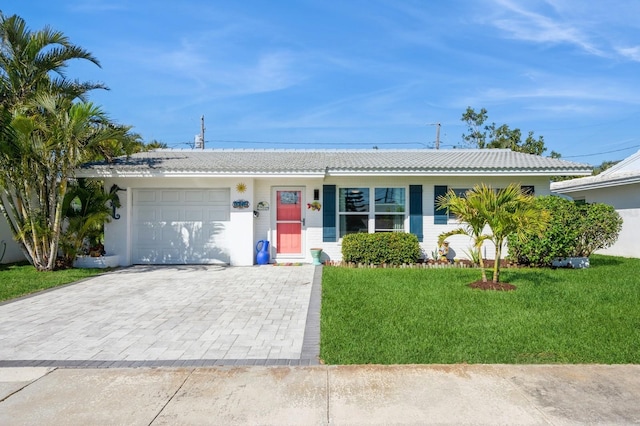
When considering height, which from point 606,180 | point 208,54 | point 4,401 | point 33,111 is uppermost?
point 208,54

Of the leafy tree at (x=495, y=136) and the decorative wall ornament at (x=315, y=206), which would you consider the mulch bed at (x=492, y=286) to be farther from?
the leafy tree at (x=495, y=136)

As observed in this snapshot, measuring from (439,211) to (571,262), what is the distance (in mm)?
3743

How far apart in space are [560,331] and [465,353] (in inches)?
66.4

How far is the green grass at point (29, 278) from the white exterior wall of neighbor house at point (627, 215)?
648 inches

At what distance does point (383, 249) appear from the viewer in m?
11.7

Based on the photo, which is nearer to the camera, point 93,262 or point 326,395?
point 326,395

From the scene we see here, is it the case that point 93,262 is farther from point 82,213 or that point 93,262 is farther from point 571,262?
point 571,262

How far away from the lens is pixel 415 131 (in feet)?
104

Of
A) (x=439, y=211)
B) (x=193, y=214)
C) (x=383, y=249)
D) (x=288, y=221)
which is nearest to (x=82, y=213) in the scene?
(x=193, y=214)

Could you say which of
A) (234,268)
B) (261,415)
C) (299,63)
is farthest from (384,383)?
(299,63)

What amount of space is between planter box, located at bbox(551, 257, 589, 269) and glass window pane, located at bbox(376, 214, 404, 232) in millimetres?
4239

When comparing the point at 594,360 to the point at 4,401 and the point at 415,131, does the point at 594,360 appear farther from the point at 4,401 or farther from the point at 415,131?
the point at 415,131

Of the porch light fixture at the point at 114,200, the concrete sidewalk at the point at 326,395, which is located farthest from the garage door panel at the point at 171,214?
the concrete sidewalk at the point at 326,395

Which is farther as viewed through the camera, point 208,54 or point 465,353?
point 208,54
